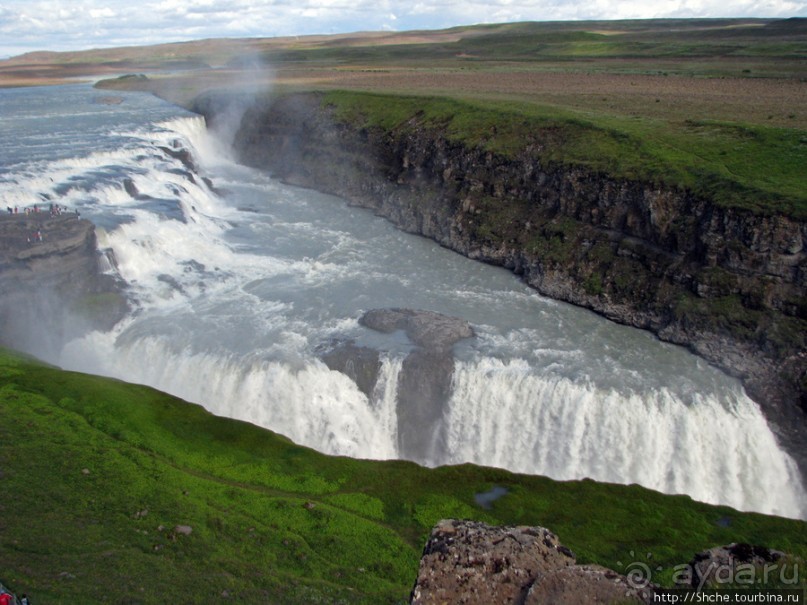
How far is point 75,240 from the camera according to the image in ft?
105

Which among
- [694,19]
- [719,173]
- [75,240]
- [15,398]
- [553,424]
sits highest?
[694,19]

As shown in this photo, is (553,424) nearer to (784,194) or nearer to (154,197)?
(784,194)

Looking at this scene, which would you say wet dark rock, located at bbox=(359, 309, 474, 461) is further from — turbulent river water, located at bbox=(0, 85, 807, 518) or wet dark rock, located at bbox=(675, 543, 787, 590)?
wet dark rock, located at bbox=(675, 543, 787, 590)

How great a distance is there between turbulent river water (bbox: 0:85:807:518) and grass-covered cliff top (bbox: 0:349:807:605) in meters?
3.88

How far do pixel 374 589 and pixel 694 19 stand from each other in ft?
573

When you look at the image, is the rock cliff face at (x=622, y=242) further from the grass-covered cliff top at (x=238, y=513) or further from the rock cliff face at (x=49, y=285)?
the rock cliff face at (x=49, y=285)

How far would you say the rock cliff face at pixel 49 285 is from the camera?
2962 centimetres

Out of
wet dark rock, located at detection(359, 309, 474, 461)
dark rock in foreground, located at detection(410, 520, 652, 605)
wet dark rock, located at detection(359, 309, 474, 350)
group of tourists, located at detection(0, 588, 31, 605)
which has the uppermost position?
dark rock in foreground, located at detection(410, 520, 652, 605)

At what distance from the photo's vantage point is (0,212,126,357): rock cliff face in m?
29.6

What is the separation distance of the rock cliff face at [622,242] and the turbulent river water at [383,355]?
3.95 feet

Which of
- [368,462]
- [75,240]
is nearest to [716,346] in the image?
[368,462]

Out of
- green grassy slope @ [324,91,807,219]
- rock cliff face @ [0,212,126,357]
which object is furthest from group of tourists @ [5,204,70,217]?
green grassy slope @ [324,91,807,219]

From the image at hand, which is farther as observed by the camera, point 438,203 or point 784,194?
point 438,203

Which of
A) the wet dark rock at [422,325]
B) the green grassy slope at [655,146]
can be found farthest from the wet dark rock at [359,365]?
the green grassy slope at [655,146]
